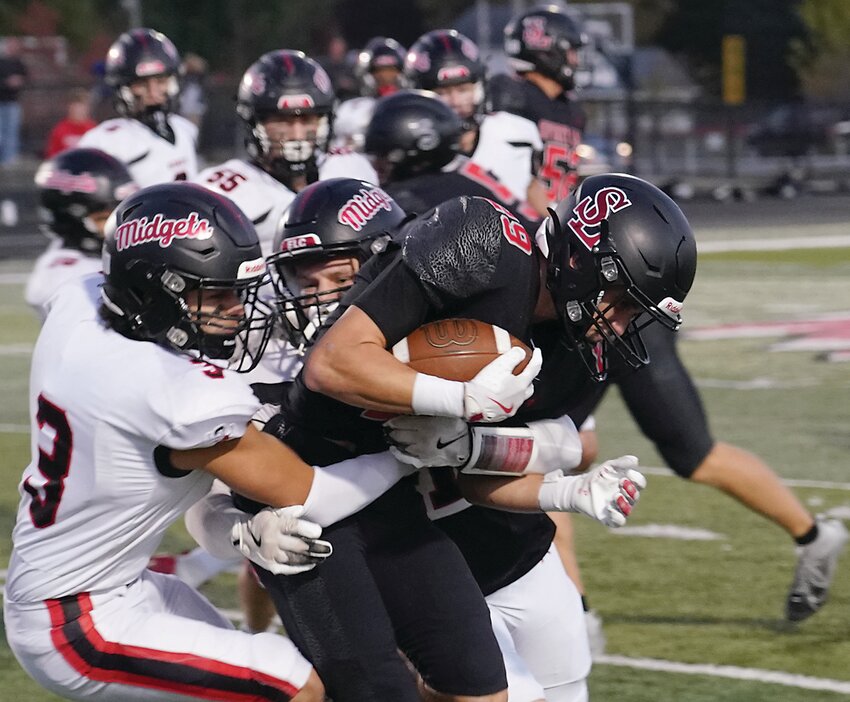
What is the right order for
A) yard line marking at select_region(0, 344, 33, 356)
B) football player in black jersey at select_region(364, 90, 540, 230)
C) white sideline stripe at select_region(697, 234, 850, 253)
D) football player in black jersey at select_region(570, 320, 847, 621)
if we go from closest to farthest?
1. football player in black jersey at select_region(570, 320, 847, 621)
2. football player in black jersey at select_region(364, 90, 540, 230)
3. yard line marking at select_region(0, 344, 33, 356)
4. white sideline stripe at select_region(697, 234, 850, 253)

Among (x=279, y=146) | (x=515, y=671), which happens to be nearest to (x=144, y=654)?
(x=515, y=671)

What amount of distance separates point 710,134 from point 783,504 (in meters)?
17.4

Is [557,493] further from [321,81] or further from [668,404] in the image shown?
[321,81]

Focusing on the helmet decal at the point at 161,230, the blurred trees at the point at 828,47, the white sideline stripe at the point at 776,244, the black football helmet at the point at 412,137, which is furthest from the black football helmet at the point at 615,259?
the blurred trees at the point at 828,47

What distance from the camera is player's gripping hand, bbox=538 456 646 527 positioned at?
10.7ft

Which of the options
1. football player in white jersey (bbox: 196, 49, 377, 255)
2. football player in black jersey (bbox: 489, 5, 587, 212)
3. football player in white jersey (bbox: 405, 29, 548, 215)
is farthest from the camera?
football player in black jersey (bbox: 489, 5, 587, 212)

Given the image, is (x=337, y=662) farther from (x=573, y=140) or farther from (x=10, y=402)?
(x=10, y=402)

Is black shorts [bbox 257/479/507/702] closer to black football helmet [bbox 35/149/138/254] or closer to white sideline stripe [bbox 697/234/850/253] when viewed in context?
black football helmet [bbox 35/149/138/254]

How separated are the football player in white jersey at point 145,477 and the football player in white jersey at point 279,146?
191 cm

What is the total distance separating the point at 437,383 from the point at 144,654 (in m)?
0.79

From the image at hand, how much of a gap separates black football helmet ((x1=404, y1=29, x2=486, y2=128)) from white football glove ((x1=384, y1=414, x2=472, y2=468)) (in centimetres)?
381

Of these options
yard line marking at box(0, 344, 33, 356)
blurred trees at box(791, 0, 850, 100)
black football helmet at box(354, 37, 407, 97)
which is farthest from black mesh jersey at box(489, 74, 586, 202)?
blurred trees at box(791, 0, 850, 100)

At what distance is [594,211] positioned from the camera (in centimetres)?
334

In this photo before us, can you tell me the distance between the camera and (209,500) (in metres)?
3.66
